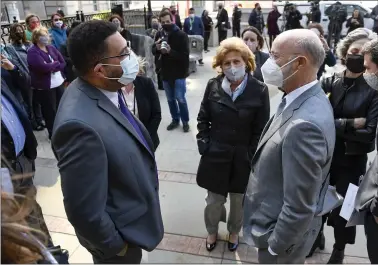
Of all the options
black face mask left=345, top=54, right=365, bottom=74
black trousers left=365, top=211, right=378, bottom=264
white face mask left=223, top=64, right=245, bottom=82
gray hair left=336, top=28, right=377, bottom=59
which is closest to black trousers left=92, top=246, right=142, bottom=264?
black trousers left=365, top=211, right=378, bottom=264

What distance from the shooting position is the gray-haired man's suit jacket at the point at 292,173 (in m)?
1.68

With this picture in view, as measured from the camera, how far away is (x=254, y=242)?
2047 mm

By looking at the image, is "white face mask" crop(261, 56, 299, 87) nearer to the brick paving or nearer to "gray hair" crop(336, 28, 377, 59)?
"gray hair" crop(336, 28, 377, 59)

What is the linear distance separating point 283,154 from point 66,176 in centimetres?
112

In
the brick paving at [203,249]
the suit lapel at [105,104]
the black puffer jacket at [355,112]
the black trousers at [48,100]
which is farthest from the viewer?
the black trousers at [48,100]

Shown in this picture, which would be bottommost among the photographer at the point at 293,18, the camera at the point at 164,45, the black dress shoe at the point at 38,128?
the black dress shoe at the point at 38,128

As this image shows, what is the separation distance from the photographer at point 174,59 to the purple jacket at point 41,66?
1.65 meters

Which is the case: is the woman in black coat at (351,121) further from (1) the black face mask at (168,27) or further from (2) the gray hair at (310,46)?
(1) the black face mask at (168,27)

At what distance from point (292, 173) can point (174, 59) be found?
13.9 feet

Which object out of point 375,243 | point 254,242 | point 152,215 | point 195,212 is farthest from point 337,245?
point 152,215

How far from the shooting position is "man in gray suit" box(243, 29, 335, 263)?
170 cm

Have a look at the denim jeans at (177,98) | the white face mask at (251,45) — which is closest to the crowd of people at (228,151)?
the white face mask at (251,45)

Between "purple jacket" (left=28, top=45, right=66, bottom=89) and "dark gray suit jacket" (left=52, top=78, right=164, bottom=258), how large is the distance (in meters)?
3.51

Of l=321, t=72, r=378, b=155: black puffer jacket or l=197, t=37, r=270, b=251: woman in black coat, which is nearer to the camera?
l=321, t=72, r=378, b=155: black puffer jacket
